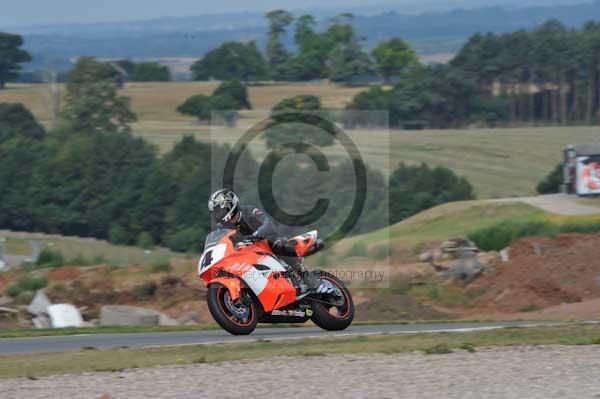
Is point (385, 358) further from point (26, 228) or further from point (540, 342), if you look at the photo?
point (26, 228)

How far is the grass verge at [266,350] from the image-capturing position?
10914 mm

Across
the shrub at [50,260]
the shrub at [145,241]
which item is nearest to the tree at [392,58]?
the shrub at [145,241]

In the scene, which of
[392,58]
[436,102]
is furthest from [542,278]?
[392,58]

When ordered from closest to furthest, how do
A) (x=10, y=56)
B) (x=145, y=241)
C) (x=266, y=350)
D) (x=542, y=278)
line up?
(x=266, y=350)
(x=542, y=278)
(x=145, y=241)
(x=10, y=56)

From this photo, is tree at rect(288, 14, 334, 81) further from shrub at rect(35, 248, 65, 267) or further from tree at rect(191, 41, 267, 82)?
shrub at rect(35, 248, 65, 267)

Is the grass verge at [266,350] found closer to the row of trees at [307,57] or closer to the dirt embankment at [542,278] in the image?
the dirt embankment at [542,278]

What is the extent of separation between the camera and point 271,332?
13852 millimetres

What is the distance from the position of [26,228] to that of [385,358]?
182ft

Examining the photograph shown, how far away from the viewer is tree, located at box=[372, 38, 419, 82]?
385 ft

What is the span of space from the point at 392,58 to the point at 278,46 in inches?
511

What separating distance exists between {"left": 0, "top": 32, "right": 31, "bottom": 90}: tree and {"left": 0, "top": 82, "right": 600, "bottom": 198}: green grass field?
10.7 metres

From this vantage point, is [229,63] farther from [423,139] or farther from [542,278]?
[542,278]

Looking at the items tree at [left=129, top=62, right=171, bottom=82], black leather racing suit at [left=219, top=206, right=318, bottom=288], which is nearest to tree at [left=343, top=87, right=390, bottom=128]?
tree at [left=129, top=62, right=171, bottom=82]

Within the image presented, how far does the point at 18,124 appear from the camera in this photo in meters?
78.8
